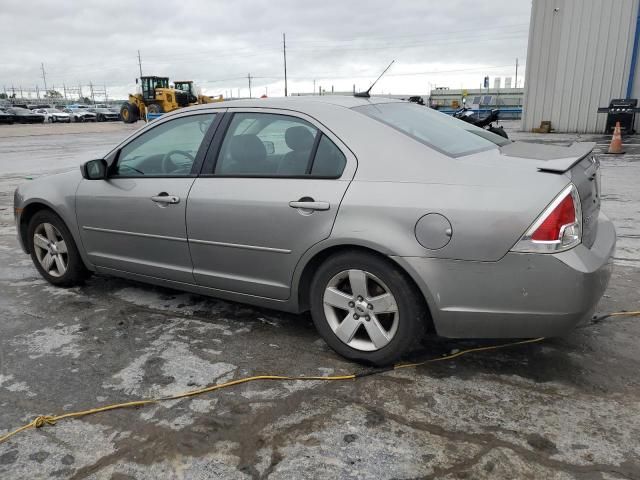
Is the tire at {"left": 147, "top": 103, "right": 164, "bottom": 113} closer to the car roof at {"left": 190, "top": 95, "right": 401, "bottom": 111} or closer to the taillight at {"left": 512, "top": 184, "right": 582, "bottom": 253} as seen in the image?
the car roof at {"left": 190, "top": 95, "right": 401, "bottom": 111}

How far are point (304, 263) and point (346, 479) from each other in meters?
1.27

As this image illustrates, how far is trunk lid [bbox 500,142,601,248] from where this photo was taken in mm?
2691

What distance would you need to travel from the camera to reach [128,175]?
395 cm

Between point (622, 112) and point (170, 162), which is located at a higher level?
point (170, 162)

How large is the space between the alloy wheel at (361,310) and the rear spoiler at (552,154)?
105cm

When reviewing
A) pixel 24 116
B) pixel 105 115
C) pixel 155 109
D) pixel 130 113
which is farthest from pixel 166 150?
pixel 105 115

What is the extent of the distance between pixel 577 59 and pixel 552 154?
1826cm

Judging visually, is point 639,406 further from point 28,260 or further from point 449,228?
point 28,260

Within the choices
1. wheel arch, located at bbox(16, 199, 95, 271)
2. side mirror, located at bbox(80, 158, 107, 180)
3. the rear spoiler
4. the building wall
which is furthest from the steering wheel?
the building wall

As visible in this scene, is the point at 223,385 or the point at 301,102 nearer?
the point at 223,385

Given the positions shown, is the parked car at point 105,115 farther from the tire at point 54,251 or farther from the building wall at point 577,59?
the tire at point 54,251

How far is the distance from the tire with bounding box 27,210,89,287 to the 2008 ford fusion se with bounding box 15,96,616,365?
388 millimetres

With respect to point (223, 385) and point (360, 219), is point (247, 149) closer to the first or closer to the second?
point (360, 219)

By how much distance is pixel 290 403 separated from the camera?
2766 millimetres
